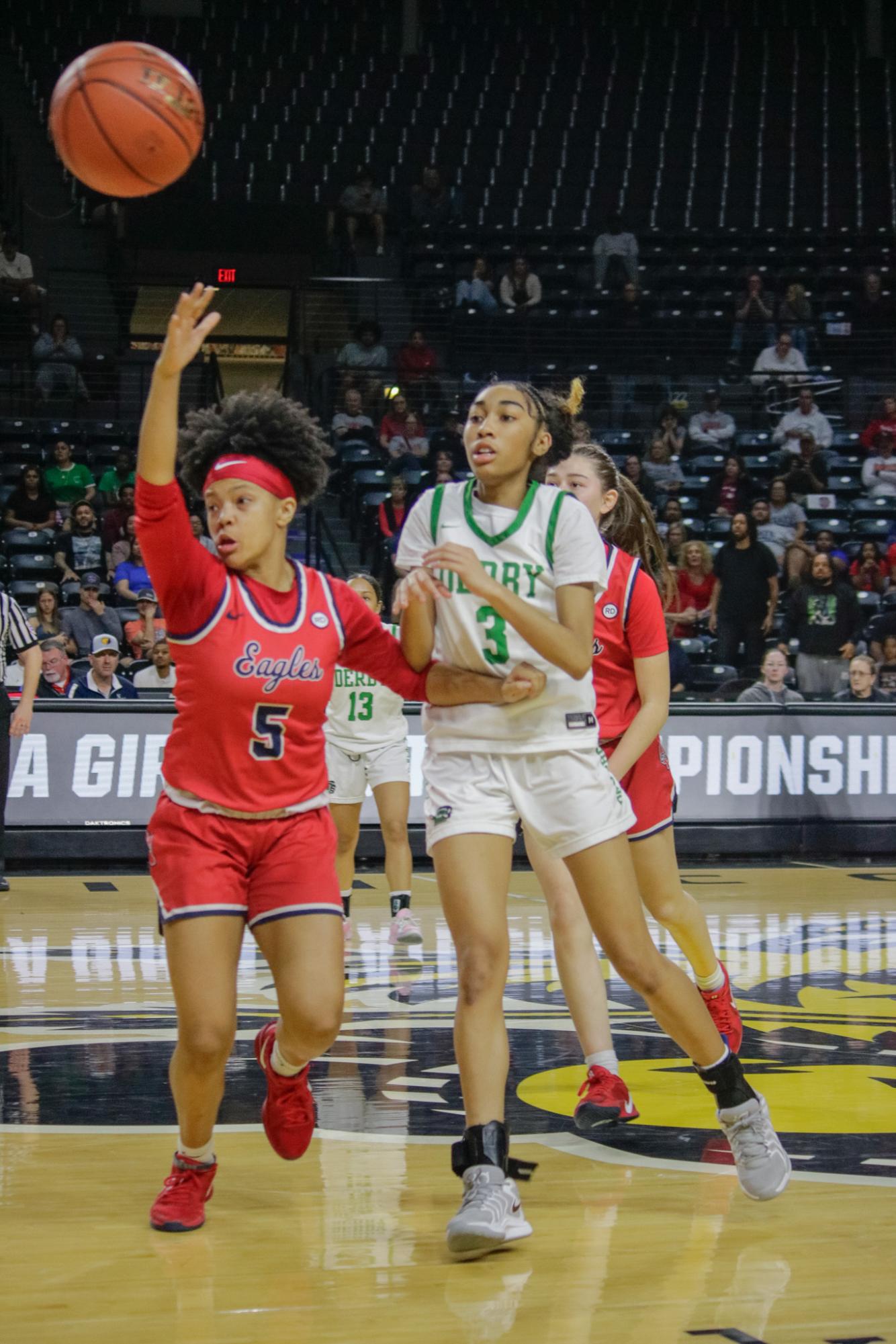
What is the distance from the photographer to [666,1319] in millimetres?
3119

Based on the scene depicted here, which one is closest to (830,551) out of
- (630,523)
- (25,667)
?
(25,667)

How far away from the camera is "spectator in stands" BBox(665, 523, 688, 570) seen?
1507cm

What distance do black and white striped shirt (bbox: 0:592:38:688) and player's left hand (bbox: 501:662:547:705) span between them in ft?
20.2

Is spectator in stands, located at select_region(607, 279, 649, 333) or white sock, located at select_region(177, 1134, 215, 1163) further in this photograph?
spectator in stands, located at select_region(607, 279, 649, 333)

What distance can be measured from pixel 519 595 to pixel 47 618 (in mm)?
9886

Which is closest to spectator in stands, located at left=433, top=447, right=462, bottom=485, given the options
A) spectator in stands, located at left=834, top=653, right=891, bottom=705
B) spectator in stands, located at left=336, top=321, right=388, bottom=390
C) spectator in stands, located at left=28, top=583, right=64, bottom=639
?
spectator in stands, located at left=336, top=321, right=388, bottom=390

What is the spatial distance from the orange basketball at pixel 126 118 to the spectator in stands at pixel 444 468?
34.6 feet

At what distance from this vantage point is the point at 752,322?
18250mm

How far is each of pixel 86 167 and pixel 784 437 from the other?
14.0 metres

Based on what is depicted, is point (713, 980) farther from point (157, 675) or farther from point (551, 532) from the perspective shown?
point (157, 675)

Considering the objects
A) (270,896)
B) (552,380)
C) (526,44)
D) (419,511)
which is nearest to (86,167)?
(419,511)

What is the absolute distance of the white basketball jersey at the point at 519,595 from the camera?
388 cm

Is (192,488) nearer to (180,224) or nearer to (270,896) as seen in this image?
(270,896)

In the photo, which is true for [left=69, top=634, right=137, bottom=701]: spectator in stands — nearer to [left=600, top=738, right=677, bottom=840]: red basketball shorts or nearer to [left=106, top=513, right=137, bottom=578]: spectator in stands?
[left=106, top=513, right=137, bottom=578]: spectator in stands
